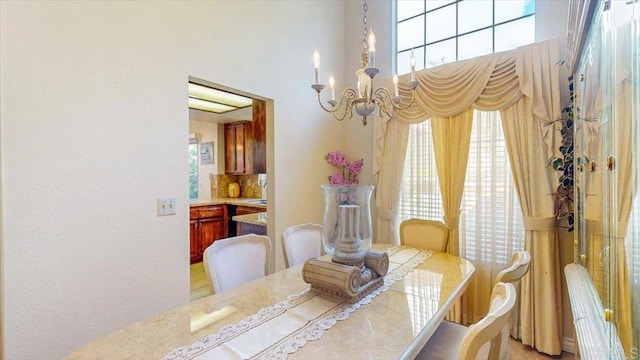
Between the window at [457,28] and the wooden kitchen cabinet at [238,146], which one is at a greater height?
the window at [457,28]

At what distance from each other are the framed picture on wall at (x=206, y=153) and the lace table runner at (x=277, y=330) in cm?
451

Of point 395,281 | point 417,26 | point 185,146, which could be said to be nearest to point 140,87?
point 185,146

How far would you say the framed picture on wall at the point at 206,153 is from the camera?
17.7 feet

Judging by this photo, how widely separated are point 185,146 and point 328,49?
6.96 feet

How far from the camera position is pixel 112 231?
175 cm

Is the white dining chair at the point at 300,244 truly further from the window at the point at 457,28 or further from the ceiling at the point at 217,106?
the ceiling at the point at 217,106

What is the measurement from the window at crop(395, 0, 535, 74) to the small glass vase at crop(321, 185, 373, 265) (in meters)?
1.59

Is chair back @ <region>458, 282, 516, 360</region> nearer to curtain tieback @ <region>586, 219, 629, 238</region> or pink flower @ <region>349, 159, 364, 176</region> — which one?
curtain tieback @ <region>586, 219, 629, 238</region>

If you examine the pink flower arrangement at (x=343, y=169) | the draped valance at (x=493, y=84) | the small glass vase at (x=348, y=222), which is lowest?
the small glass vase at (x=348, y=222)

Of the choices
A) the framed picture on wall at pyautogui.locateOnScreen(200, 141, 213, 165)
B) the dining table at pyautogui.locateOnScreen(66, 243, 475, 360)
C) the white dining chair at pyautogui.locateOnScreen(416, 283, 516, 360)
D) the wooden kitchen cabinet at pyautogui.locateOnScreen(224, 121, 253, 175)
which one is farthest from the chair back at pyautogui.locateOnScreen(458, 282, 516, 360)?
the framed picture on wall at pyautogui.locateOnScreen(200, 141, 213, 165)

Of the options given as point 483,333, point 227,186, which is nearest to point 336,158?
point 483,333

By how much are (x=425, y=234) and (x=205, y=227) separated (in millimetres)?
3272

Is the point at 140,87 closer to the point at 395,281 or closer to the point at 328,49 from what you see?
the point at 395,281

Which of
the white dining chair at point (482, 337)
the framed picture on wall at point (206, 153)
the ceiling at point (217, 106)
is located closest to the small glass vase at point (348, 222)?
the white dining chair at point (482, 337)
